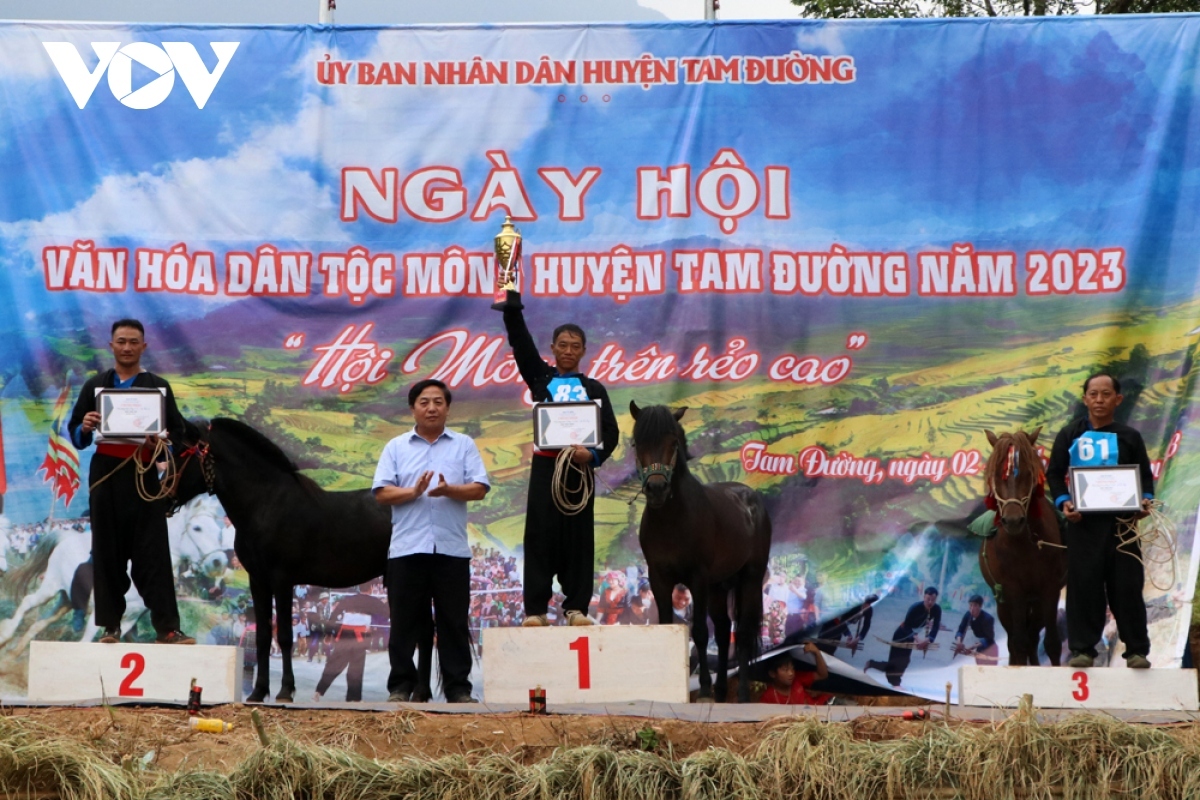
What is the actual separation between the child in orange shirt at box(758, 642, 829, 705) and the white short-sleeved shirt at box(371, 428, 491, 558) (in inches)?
91.8

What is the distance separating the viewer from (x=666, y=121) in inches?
327

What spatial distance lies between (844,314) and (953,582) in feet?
5.18

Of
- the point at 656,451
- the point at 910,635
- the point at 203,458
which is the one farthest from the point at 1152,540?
the point at 203,458

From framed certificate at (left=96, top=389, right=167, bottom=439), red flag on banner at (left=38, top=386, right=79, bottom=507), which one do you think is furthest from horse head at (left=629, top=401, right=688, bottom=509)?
red flag on banner at (left=38, top=386, right=79, bottom=507)

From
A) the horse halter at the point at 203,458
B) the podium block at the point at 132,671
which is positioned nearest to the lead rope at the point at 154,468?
the horse halter at the point at 203,458

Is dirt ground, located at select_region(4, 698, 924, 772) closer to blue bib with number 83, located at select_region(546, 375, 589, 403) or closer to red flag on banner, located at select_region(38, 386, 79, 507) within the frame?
blue bib with number 83, located at select_region(546, 375, 589, 403)

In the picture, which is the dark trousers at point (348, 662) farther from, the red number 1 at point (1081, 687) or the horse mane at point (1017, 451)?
the red number 1 at point (1081, 687)

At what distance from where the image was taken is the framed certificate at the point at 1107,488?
6.44 metres

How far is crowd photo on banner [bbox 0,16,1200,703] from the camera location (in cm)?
796

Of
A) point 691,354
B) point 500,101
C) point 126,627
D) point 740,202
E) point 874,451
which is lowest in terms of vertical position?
point 126,627

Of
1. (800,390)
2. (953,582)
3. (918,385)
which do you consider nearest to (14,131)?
(800,390)

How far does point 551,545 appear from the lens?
21.6 ft

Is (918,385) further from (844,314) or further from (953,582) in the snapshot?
(953,582)

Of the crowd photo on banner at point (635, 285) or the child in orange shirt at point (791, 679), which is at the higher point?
the crowd photo on banner at point (635, 285)
